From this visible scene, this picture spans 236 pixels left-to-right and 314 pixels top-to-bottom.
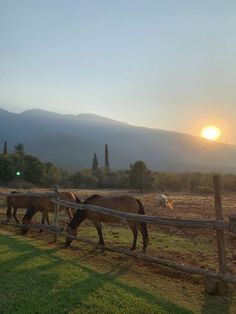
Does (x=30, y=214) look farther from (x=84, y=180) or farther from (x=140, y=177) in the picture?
(x=84, y=180)

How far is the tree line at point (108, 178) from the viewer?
50250mm

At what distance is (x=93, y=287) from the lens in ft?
23.7

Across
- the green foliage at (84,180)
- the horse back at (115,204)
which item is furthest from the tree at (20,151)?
the horse back at (115,204)

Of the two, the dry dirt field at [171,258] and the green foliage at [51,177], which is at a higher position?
the green foliage at [51,177]

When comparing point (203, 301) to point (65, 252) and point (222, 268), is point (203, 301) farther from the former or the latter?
point (65, 252)

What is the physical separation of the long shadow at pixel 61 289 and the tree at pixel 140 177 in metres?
40.2

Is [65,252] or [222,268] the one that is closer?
[222,268]

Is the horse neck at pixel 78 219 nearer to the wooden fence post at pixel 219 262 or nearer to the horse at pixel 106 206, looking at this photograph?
the horse at pixel 106 206

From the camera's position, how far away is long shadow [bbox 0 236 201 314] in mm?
6312

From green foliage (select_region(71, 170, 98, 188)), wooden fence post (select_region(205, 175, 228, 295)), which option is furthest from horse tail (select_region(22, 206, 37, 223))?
green foliage (select_region(71, 170, 98, 188))

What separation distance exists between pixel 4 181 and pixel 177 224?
46.4 m

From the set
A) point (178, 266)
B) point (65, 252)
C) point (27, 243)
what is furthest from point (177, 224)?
point (27, 243)

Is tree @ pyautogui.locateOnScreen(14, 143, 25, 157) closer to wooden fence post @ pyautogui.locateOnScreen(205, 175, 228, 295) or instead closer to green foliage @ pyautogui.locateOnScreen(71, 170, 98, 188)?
green foliage @ pyautogui.locateOnScreen(71, 170, 98, 188)

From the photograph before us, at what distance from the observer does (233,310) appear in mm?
6590
